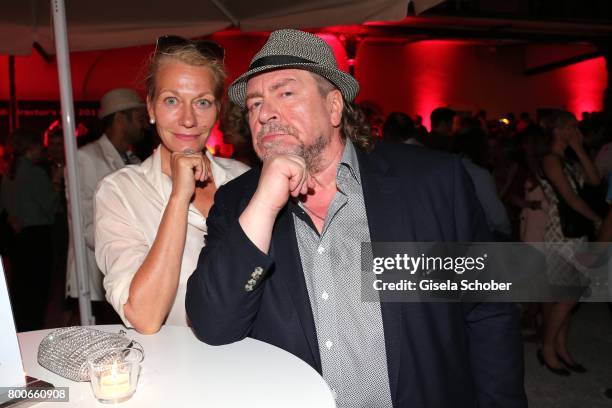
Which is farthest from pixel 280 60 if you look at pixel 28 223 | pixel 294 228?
pixel 28 223

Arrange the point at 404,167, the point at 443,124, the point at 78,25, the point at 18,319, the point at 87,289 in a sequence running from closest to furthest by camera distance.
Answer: the point at 404,167
the point at 87,289
the point at 78,25
the point at 18,319
the point at 443,124

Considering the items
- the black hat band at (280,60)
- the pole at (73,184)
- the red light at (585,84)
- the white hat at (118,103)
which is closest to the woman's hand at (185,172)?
the black hat band at (280,60)

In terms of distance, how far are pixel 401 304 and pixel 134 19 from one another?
9.62 ft

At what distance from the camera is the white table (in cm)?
A: 120

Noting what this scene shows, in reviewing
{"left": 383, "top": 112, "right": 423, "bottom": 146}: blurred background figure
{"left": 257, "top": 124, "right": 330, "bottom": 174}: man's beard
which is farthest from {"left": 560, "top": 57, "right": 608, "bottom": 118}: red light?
{"left": 257, "top": 124, "right": 330, "bottom": 174}: man's beard

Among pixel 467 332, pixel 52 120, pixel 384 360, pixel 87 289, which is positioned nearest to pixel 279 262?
pixel 384 360

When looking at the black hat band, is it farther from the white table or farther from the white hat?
the white hat

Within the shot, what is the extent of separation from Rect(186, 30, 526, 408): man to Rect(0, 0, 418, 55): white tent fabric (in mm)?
1739

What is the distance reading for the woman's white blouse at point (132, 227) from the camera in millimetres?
1763

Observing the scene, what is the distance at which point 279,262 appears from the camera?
171 centimetres

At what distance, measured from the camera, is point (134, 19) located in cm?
361

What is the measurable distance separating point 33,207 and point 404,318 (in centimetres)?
456

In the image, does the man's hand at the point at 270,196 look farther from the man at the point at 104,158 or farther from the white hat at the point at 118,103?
the white hat at the point at 118,103

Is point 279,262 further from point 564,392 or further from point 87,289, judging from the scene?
point 564,392
